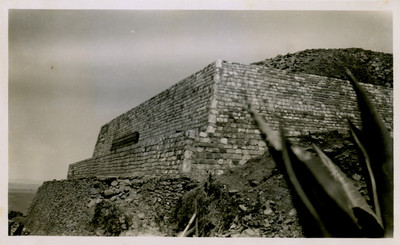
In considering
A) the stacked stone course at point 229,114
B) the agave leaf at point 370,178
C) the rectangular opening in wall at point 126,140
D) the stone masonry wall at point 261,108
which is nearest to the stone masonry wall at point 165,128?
the stacked stone course at point 229,114

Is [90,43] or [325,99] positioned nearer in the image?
[90,43]

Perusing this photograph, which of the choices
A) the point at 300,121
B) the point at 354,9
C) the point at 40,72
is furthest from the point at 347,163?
the point at 40,72

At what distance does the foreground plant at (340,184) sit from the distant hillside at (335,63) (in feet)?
26.0

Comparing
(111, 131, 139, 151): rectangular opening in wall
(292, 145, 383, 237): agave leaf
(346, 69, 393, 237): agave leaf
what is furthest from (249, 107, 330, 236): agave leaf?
(111, 131, 139, 151): rectangular opening in wall

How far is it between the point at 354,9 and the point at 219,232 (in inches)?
153

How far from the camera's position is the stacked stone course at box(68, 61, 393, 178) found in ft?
21.4

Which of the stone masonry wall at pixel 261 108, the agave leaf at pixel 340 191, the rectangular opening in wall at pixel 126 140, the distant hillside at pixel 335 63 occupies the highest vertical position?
the distant hillside at pixel 335 63

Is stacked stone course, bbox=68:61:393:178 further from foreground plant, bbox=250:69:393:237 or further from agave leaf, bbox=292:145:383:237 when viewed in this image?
agave leaf, bbox=292:145:383:237

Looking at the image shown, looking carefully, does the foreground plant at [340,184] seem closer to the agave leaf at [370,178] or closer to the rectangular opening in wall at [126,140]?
the agave leaf at [370,178]

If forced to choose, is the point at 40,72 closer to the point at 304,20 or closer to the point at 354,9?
the point at 304,20

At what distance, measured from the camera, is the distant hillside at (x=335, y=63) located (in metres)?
10.7

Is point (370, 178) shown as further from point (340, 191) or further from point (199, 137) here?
point (199, 137)

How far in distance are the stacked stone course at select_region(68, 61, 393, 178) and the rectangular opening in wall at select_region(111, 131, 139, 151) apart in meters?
1.89

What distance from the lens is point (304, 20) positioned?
4848 mm
